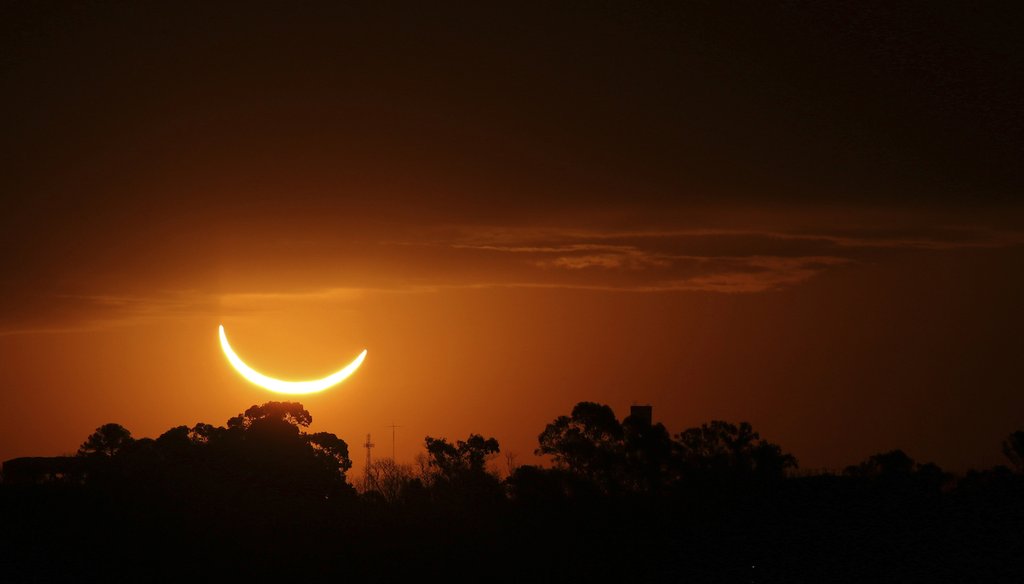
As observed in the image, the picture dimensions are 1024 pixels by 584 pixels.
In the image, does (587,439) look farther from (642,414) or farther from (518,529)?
(518,529)

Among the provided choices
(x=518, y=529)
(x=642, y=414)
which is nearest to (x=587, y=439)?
(x=642, y=414)

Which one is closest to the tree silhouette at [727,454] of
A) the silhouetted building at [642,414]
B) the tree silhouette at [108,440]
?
the silhouetted building at [642,414]

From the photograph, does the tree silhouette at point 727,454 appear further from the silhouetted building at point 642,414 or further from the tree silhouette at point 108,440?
the tree silhouette at point 108,440

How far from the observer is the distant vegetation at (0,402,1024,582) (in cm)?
5516

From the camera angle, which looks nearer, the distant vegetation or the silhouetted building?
the distant vegetation

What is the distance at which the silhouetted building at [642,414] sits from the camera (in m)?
97.1

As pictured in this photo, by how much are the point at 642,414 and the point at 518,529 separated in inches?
1437

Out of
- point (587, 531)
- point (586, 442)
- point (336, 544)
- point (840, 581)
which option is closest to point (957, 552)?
point (840, 581)

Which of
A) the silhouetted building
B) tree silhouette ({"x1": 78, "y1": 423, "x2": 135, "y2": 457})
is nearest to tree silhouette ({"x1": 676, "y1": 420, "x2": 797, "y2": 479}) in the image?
the silhouetted building

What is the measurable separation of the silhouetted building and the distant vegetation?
64.6 ft

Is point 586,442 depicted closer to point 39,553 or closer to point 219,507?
point 219,507

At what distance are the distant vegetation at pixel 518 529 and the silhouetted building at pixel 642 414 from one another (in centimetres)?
1968

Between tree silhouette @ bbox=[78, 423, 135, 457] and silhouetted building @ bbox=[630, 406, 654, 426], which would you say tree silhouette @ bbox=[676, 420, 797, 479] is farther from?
tree silhouette @ bbox=[78, 423, 135, 457]

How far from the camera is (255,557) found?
58875 mm
